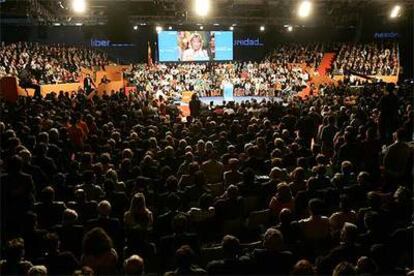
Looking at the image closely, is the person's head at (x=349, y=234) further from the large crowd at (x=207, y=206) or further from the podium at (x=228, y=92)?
the podium at (x=228, y=92)

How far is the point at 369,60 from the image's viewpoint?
32.4 m

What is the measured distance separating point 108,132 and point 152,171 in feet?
13.5

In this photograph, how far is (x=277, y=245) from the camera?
5.48 meters

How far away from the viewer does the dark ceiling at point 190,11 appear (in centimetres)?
2339

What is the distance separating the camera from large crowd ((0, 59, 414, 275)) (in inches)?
213

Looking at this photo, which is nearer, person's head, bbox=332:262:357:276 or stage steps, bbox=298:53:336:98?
person's head, bbox=332:262:357:276

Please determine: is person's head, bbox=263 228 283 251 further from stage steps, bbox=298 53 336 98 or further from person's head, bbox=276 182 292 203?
stage steps, bbox=298 53 336 98

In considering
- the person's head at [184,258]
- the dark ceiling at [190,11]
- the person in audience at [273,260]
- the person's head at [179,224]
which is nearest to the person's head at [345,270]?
the person in audience at [273,260]

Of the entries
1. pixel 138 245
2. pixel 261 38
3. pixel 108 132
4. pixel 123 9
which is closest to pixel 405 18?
pixel 261 38

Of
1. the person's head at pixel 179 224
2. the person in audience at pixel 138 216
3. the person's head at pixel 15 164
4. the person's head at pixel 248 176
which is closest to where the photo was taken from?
the person's head at pixel 179 224

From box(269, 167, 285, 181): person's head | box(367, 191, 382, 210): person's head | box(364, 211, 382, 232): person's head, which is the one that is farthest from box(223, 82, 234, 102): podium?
box(364, 211, 382, 232): person's head

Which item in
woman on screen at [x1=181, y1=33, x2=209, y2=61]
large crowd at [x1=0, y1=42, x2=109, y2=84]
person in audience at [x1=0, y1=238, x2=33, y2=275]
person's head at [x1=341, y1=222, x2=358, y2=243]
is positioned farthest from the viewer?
woman on screen at [x1=181, y1=33, x2=209, y2=61]

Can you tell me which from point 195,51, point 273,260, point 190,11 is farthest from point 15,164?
point 195,51

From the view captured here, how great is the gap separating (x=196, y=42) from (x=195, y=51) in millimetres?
643
